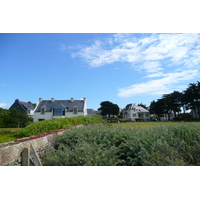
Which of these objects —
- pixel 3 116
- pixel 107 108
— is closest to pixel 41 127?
pixel 3 116

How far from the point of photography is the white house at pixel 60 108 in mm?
15203

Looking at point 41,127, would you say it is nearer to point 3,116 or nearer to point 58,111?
point 3,116

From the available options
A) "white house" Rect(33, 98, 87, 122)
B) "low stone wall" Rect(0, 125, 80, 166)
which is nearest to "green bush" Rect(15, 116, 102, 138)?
"low stone wall" Rect(0, 125, 80, 166)

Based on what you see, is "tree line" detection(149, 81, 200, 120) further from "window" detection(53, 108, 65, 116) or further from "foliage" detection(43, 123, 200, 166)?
"foliage" detection(43, 123, 200, 166)

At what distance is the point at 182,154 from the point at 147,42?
290cm

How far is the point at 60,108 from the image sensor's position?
51.7 feet

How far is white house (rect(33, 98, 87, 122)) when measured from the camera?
1520 cm

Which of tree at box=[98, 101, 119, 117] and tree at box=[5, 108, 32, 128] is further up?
tree at box=[98, 101, 119, 117]
